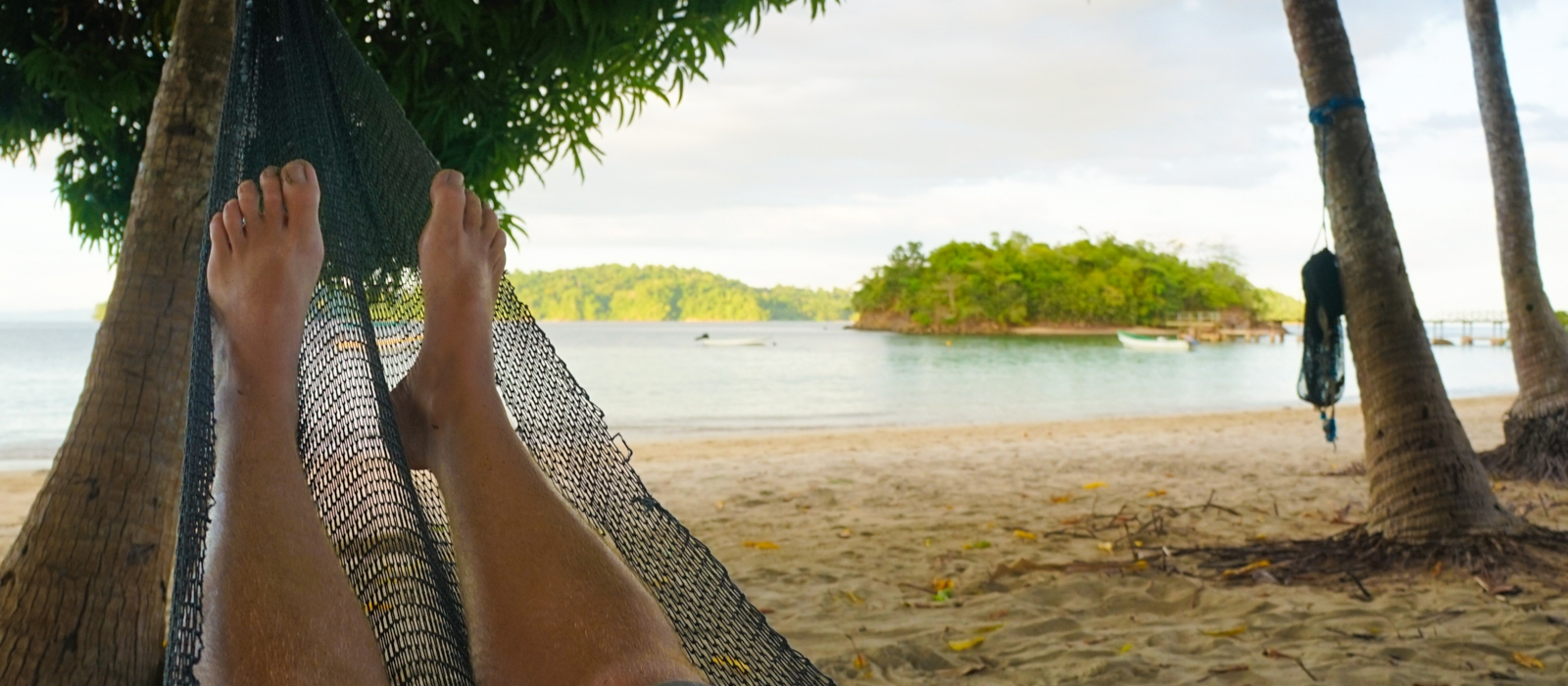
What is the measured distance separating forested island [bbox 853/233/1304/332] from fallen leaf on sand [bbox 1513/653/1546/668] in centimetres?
5099

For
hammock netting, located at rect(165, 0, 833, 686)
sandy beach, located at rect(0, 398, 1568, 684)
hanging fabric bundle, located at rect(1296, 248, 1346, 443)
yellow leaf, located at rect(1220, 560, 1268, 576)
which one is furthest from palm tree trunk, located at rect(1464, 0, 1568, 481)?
hammock netting, located at rect(165, 0, 833, 686)

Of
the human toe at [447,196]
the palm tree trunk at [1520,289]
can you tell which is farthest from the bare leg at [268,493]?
the palm tree trunk at [1520,289]

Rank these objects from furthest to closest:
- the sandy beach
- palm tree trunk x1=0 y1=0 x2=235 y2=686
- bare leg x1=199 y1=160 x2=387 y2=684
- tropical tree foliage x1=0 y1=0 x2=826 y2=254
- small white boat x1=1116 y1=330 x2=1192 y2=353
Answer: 1. small white boat x1=1116 y1=330 x2=1192 y2=353
2. tropical tree foliage x1=0 y1=0 x2=826 y2=254
3. the sandy beach
4. palm tree trunk x1=0 y1=0 x2=235 y2=686
5. bare leg x1=199 y1=160 x2=387 y2=684

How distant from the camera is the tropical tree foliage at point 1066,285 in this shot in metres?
51.2

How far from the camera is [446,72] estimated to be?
8.36 ft

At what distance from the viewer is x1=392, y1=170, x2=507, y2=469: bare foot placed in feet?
4.14

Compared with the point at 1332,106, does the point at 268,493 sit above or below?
below

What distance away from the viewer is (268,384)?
41.4 inches

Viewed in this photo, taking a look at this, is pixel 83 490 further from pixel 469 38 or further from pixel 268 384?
pixel 469 38

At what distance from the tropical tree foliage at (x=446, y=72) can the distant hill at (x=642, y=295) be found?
6086cm

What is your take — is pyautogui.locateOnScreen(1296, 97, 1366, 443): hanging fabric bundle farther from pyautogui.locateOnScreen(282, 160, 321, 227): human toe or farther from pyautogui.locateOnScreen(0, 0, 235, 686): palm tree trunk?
pyautogui.locateOnScreen(0, 0, 235, 686): palm tree trunk

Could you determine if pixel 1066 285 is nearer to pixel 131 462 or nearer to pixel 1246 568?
pixel 1246 568

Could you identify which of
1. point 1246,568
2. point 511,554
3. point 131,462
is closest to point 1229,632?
point 1246,568

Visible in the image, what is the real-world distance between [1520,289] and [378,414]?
493 centimetres
